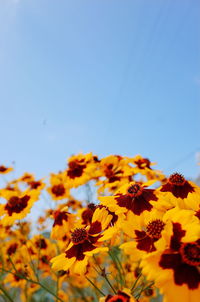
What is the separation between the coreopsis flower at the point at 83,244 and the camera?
4.04 ft

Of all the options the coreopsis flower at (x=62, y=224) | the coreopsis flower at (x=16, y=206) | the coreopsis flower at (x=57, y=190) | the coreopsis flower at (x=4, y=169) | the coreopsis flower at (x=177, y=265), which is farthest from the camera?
the coreopsis flower at (x=4, y=169)

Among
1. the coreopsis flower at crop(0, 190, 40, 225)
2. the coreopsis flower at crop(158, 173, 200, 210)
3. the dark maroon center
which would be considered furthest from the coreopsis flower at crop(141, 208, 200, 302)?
the dark maroon center

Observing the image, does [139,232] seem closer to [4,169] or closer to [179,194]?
[179,194]

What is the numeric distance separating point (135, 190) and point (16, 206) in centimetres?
128

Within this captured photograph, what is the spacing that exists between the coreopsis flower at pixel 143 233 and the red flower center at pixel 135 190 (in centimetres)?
21

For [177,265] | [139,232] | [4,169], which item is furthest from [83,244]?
[4,169]

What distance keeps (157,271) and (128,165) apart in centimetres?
197

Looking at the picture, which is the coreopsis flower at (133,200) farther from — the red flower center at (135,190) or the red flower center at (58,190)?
the red flower center at (58,190)

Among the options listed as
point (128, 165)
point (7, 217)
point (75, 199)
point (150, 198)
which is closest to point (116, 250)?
point (128, 165)

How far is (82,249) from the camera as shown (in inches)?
51.3

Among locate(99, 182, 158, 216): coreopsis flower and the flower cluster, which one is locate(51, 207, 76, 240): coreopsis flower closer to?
the flower cluster

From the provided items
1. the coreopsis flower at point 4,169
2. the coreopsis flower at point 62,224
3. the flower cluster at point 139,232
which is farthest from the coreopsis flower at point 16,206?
the coreopsis flower at point 4,169

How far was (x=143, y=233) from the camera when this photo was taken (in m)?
1.16

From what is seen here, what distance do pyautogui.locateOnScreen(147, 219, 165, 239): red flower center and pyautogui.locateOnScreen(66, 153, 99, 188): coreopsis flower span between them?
5.22 feet
